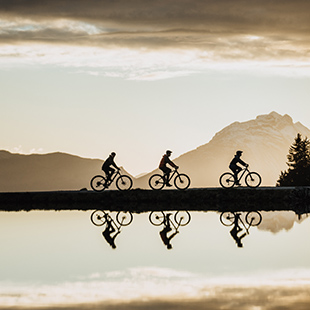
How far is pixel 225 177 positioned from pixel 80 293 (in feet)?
82.4

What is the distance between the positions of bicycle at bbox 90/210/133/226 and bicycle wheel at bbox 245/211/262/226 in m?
5.52

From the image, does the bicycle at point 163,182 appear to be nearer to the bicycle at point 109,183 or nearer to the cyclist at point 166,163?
the cyclist at point 166,163

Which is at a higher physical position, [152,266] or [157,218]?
[157,218]

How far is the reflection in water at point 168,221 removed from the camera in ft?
93.0

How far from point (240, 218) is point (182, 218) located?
9.49 feet

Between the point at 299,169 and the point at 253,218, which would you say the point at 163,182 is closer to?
the point at 253,218

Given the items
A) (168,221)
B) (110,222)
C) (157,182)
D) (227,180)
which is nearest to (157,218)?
(168,221)

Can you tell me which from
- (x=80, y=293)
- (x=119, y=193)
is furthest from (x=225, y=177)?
(x=80, y=293)

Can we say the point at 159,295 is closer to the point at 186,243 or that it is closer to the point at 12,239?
the point at 186,243

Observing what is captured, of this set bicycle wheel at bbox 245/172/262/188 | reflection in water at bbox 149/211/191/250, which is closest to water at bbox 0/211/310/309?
reflection in water at bbox 149/211/191/250

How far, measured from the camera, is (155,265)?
70.1ft

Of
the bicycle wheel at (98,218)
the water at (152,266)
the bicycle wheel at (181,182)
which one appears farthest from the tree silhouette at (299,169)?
the water at (152,266)

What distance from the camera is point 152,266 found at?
21.2m

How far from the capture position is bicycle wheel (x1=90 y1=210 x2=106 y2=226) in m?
34.4
